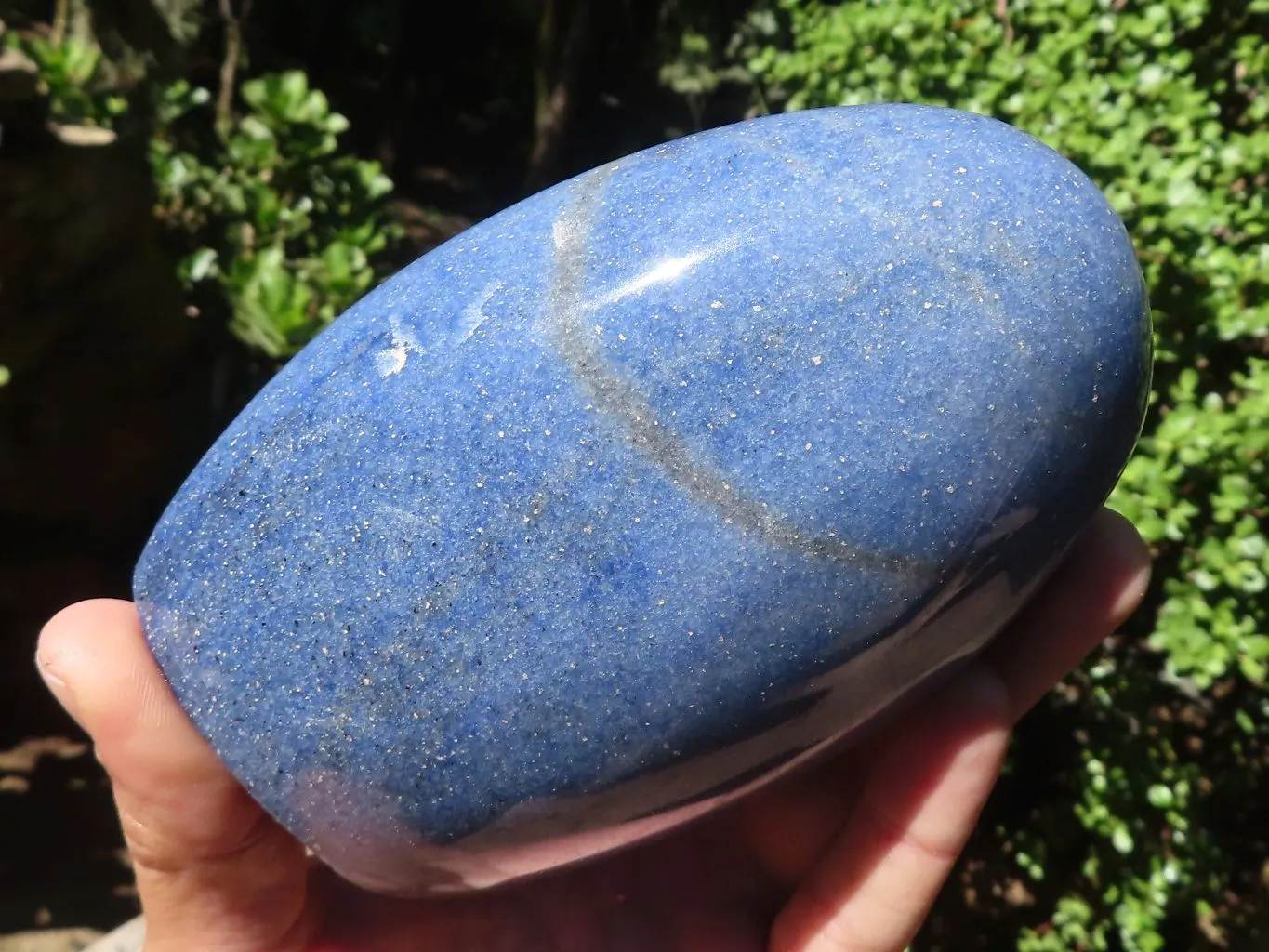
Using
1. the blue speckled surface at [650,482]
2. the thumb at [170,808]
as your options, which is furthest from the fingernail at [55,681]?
the blue speckled surface at [650,482]

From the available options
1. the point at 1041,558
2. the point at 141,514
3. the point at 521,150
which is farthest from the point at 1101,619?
the point at 521,150

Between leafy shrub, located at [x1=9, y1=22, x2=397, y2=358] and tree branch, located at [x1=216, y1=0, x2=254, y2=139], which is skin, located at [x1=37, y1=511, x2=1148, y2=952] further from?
tree branch, located at [x1=216, y1=0, x2=254, y2=139]

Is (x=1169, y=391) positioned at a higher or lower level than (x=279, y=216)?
lower

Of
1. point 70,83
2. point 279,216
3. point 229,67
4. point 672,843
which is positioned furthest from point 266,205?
point 672,843

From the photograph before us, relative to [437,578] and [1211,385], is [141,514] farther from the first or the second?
[1211,385]

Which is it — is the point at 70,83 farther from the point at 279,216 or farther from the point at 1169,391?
the point at 1169,391

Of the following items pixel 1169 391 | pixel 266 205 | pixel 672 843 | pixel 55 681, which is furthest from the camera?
pixel 266 205

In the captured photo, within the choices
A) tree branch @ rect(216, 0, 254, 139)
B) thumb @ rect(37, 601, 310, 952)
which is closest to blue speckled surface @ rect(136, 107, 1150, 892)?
thumb @ rect(37, 601, 310, 952)
